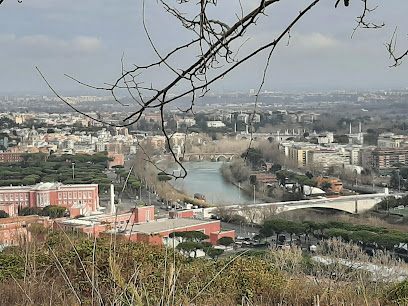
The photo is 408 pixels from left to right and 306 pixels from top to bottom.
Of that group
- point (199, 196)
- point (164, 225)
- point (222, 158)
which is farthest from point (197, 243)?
point (222, 158)

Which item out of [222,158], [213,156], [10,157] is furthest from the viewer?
[213,156]

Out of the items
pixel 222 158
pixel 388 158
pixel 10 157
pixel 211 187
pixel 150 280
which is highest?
pixel 150 280

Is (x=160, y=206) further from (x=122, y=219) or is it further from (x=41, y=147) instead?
(x=41, y=147)

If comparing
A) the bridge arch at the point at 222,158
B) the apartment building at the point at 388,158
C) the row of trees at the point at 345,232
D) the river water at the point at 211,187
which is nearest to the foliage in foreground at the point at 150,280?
the row of trees at the point at 345,232

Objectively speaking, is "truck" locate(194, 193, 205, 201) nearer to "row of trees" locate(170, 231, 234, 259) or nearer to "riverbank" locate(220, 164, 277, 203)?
"riverbank" locate(220, 164, 277, 203)

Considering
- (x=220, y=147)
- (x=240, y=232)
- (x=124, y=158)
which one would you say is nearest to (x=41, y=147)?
(x=124, y=158)

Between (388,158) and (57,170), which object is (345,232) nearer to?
(57,170)

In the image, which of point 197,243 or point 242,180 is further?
point 242,180
